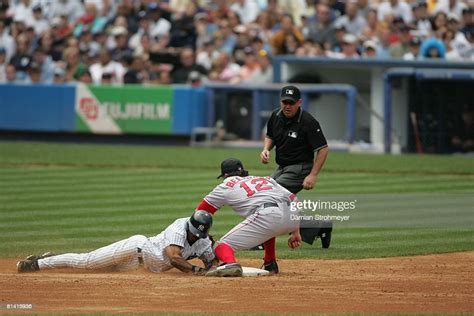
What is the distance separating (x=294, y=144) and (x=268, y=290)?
2.46 m

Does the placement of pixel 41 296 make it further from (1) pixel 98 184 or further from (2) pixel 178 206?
(1) pixel 98 184

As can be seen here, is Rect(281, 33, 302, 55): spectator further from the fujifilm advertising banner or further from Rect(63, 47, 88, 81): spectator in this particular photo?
Rect(63, 47, 88, 81): spectator

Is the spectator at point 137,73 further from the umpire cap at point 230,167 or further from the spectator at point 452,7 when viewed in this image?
the umpire cap at point 230,167

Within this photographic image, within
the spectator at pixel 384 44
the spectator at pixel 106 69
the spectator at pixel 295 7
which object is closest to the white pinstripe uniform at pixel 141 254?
the spectator at pixel 384 44

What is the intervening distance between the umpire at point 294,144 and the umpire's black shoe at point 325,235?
643 mm

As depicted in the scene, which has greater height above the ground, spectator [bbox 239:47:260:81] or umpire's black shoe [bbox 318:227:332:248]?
→ spectator [bbox 239:47:260:81]

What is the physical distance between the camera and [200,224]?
9445 millimetres

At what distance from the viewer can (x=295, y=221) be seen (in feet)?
32.6

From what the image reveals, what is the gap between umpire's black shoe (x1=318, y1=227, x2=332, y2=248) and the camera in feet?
38.3

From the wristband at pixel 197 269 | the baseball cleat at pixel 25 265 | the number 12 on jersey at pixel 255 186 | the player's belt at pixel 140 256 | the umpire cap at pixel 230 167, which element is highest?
the umpire cap at pixel 230 167

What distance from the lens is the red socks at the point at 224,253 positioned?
9.67 meters

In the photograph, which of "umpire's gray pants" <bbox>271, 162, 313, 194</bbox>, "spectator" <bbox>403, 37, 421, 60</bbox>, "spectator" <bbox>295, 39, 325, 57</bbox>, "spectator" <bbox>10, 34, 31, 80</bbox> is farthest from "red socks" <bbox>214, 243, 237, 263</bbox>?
"spectator" <bbox>10, 34, 31, 80</bbox>

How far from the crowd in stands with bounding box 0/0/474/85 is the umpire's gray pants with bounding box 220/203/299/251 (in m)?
12.8

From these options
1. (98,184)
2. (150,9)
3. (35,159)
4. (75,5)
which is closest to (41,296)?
(98,184)
